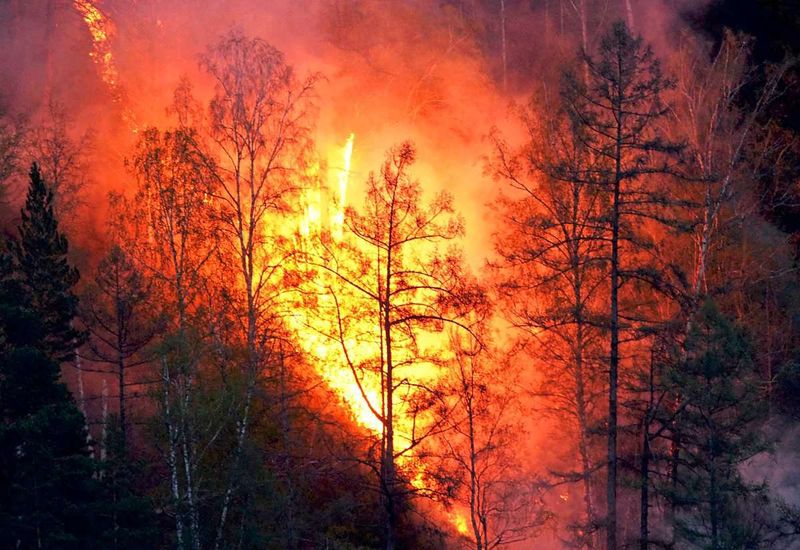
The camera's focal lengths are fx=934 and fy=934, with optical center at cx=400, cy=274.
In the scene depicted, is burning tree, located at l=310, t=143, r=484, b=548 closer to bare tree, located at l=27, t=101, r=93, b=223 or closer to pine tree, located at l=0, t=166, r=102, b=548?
pine tree, located at l=0, t=166, r=102, b=548

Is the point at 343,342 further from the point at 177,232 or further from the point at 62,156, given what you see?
the point at 62,156

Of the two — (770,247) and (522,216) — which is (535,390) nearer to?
(522,216)

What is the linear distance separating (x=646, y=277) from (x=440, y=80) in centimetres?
1939

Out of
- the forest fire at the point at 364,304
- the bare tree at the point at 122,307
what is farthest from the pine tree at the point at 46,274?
the bare tree at the point at 122,307

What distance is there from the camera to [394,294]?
1909 centimetres

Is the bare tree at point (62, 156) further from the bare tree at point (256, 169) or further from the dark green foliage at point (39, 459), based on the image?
the dark green foliage at point (39, 459)

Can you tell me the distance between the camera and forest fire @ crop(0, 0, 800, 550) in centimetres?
1841

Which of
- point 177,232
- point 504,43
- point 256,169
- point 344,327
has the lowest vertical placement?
point 344,327

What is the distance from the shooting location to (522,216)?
2406 cm

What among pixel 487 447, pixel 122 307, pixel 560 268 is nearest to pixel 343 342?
pixel 487 447

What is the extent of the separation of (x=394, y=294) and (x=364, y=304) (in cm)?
66

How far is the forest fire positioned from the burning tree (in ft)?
0.27

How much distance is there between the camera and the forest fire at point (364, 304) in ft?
60.4

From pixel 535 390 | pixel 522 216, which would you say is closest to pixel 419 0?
pixel 522 216
